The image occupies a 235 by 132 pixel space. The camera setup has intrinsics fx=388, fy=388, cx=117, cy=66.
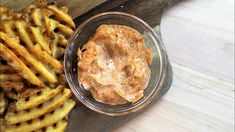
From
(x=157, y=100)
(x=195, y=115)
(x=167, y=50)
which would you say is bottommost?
(x=195, y=115)

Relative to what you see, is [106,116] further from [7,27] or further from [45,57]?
[7,27]

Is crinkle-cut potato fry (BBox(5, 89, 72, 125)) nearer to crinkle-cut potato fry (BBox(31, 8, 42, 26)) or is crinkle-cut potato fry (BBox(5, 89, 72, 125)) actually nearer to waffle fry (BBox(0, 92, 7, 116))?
waffle fry (BBox(0, 92, 7, 116))

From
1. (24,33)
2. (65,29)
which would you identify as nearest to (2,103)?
(24,33)

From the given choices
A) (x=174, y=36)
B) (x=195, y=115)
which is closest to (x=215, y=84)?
(x=195, y=115)

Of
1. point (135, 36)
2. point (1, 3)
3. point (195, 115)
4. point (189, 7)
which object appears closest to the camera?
point (1, 3)

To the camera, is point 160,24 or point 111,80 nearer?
point 111,80

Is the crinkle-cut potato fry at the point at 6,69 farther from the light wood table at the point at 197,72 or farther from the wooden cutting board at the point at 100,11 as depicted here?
the light wood table at the point at 197,72

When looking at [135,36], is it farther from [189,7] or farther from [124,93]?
[189,7]

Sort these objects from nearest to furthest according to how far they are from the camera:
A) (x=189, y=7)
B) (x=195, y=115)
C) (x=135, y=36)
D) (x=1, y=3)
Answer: (x=1, y=3) < (x=135, y=36) < (x=195, y=115) < (x=189, y=7)
